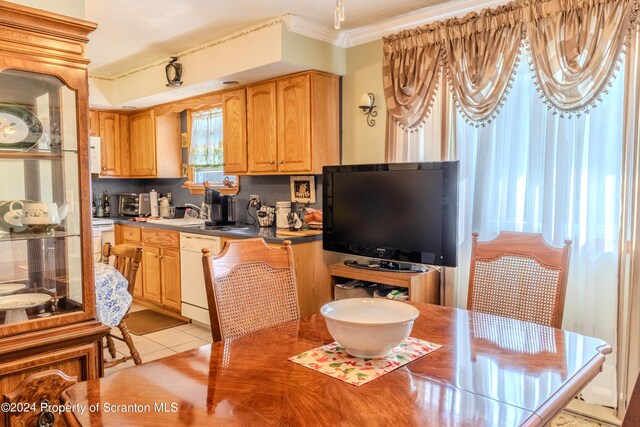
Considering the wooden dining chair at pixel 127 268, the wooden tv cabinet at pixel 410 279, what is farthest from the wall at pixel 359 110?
the wooden dining chair at pixel 127 268

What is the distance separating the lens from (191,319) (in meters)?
4.38

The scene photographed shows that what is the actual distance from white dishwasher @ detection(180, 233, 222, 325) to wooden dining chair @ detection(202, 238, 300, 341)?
2124mm

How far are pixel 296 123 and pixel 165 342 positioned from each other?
2.09 metres

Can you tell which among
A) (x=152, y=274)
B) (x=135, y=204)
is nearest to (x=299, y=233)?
(x=152, y=274)

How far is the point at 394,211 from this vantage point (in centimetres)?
317

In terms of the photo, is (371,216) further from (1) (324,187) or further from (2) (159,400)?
(2) (159,400)

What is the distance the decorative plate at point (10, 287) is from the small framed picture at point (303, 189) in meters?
2.54

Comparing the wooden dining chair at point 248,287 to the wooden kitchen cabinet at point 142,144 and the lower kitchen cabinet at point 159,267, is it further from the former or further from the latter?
the wooden kitchen cabinet at point 142,144

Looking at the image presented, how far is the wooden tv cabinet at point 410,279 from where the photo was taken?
3.05 m

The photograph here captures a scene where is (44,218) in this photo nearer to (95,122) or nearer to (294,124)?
(294,124)

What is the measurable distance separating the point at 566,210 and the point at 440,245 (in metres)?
0.74

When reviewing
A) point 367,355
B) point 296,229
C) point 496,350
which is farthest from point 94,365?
point 296,229

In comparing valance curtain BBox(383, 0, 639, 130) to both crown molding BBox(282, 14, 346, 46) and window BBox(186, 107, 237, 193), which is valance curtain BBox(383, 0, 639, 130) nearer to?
crown molding BBox(282, 14, 346, 46)

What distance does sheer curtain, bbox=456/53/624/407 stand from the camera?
2576 mm
